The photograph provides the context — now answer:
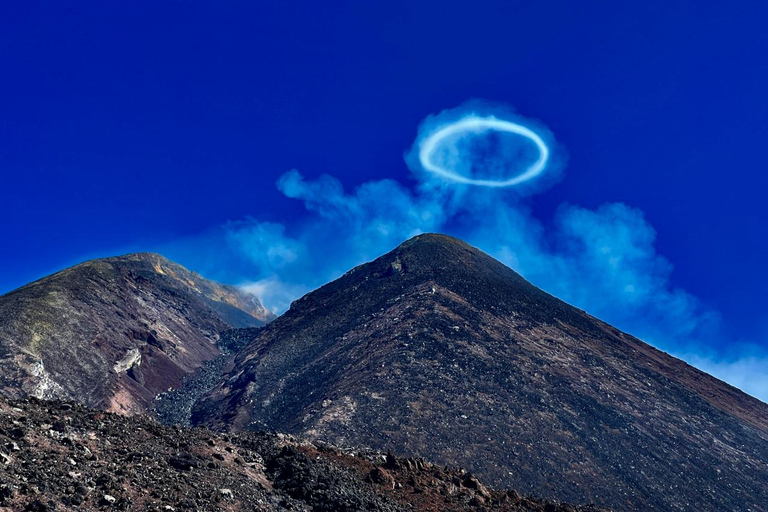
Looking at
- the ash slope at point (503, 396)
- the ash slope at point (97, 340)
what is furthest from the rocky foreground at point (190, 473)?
the ash slope at point (97, 340)

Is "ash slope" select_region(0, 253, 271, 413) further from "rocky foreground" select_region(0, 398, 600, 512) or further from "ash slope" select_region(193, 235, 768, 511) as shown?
"rocky foreground" select_region(0, 398, 600, 512)

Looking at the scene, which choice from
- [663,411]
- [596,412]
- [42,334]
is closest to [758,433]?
[663,411]

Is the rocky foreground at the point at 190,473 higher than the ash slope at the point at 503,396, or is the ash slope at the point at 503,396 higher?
the ash slope at the point at 503,396

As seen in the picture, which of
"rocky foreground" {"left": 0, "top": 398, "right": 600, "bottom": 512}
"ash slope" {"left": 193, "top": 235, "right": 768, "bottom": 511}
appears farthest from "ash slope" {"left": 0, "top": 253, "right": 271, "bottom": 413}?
"rocky foreground" {"left": 0, "top": 398, "right": 600, "bottom": 512}

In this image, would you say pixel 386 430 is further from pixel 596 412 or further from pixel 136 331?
pixel 136 331

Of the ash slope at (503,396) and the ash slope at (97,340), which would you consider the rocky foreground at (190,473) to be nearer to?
the ash slope at (503,396)
